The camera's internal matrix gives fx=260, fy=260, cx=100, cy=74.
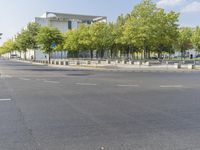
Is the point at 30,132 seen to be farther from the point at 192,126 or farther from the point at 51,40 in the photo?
the point at 51,40

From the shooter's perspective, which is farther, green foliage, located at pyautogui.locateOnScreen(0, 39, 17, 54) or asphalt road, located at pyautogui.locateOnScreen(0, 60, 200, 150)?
green foliage, located at pyautogui.locateOnScreen(0, 39, 17, 54)

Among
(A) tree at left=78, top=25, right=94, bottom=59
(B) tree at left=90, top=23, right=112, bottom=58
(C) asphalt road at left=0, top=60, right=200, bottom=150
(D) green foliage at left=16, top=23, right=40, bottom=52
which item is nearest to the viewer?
(C) asphalt road at left=0, top=60, right=200, bottom=150

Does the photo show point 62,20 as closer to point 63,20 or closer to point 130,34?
point 63,20

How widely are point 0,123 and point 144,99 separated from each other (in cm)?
558

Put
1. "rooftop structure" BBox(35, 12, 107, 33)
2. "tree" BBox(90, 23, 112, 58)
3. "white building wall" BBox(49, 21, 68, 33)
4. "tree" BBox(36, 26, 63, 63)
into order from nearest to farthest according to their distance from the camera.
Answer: "tree" BBox(36, 26, 63, 63) < "tree" BBox(90, 23, 112, 58) < "rooftop structure" BBox(35, 12, 107, 33) < "white building wall" BBox(49, 21, 68, 33)

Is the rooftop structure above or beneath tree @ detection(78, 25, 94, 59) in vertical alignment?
above

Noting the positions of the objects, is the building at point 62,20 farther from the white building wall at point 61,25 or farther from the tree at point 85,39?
the tree at point 85,39

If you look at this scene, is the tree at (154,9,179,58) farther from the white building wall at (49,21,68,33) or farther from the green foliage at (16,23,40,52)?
the white building wall at (49,21,68,33)

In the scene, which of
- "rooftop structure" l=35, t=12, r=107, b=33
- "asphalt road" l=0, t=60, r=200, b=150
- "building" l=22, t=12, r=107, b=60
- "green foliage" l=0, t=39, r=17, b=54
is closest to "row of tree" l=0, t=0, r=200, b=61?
"green foliage" l=0, t=39, r=17, b=54

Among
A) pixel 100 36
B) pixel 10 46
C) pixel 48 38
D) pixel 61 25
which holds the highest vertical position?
pixel 61 25

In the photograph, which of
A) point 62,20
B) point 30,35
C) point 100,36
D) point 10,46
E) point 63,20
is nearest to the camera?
point 100,36

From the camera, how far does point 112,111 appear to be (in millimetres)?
7898

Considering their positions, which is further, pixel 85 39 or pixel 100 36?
pixel 85 39

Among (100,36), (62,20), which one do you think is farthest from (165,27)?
(62,20)
